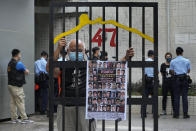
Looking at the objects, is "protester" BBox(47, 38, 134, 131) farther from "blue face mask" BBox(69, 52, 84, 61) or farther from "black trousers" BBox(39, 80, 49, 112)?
"black trousers" BBox(39, 80, 49, 112)

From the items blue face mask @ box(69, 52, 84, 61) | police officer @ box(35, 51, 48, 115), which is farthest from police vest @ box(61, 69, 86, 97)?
police officer @ box(35, 51, 48, 115)

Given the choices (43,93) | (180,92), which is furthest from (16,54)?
(180,92)

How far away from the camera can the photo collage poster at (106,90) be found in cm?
462

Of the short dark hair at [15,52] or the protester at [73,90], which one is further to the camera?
the short dark hair at [15,52]

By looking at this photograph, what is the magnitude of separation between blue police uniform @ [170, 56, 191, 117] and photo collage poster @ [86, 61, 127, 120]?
6.67 metres

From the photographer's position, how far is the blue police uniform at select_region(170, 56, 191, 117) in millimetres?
11070

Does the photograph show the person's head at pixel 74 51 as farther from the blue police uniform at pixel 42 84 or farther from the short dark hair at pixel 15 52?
the blue police uniform at pixel 42 84

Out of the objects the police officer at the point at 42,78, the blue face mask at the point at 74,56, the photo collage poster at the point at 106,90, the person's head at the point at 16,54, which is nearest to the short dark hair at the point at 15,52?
the person's head at the point at 16,54

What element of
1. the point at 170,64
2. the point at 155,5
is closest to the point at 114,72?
the point at 155,5

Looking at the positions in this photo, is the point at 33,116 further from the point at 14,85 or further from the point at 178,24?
the point at 178,24

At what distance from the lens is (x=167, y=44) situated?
582 inches

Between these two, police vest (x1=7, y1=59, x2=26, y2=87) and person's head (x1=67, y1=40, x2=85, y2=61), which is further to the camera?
police vest (x1=7, y1=59, x2=26, y2=87)

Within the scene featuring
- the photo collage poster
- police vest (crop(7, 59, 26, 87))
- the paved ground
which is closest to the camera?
the photo collage poster

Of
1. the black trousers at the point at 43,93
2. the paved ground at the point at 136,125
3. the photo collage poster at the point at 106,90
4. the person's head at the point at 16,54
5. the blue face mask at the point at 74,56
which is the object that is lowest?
the paved ground at the point at 136,125
